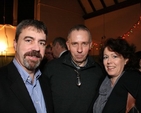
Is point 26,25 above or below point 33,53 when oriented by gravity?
above

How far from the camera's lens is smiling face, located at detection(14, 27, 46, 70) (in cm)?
145

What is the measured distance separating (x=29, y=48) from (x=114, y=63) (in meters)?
0.83

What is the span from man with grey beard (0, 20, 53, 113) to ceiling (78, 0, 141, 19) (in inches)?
238

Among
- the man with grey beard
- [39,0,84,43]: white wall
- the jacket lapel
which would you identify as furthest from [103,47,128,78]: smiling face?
[39,0,84,43]: white wall

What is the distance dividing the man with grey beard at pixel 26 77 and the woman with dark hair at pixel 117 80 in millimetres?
523

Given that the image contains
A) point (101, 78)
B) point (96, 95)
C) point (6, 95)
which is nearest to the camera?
point (6, 95)

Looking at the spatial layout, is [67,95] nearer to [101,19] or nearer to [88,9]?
[101,19]

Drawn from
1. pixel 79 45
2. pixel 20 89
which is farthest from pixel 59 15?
pixel 20 89

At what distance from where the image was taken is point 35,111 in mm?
1371

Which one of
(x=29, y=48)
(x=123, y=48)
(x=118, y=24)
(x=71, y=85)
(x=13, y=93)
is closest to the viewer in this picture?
(x=13, y=93)

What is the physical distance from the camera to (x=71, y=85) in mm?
2010

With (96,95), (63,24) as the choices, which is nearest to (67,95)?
(96,95)

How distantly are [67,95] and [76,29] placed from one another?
750mm

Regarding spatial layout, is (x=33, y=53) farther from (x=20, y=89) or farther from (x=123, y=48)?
(x=123, y=48)
